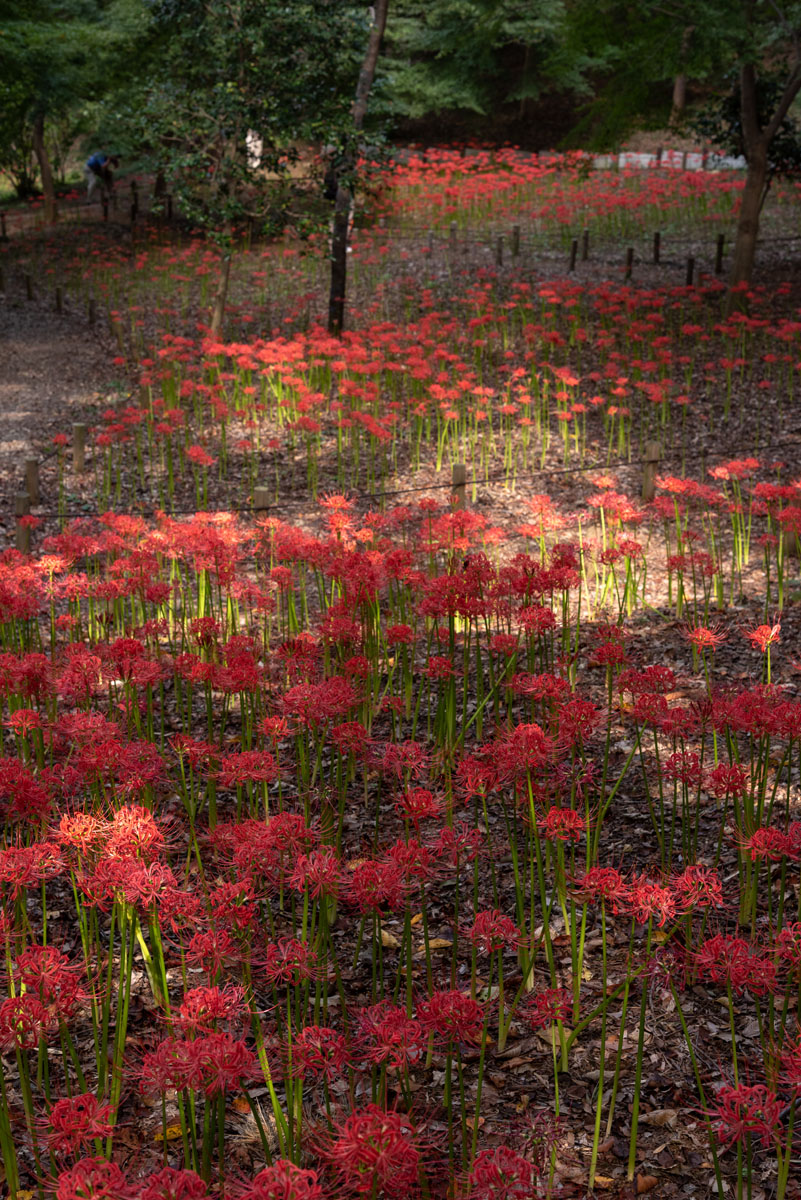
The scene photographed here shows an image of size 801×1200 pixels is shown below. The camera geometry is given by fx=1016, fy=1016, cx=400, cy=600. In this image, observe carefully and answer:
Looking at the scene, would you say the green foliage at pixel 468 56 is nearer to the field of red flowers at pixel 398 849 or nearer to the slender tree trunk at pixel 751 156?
the slender tree trunk at pixel 751 156

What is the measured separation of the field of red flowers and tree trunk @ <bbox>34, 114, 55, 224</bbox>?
17.7 m

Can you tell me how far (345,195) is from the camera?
1494 centimetres

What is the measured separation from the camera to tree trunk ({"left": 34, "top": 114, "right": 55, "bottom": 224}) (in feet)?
82.0

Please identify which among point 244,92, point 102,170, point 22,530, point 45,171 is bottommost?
point 22,530

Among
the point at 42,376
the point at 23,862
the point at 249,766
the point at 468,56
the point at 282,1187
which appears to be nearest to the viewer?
the point at 282,1187

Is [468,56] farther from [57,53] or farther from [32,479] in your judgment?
[32,479]

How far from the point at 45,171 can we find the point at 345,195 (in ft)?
47.0

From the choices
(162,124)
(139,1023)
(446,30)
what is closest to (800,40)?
(162,124)

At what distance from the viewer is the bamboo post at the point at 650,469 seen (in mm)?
9531

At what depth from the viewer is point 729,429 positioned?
12.1 m

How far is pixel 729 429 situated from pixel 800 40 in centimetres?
589

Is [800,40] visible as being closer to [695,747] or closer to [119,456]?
[119,456]

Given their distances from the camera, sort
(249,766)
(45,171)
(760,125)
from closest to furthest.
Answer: (249,766) < (760,125) < (45,171)

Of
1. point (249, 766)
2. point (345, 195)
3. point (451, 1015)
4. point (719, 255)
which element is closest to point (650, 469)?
point (249, 766)
